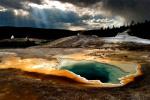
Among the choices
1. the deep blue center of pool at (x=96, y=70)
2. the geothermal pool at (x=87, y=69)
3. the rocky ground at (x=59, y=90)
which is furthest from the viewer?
the deep blue center of pool at (x=96, y=70)

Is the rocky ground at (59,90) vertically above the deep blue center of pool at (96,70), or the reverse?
the rocky ground at (59,90)

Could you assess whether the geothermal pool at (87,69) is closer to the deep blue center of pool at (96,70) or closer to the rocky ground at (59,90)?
the deep blue center of pool at (96,70)

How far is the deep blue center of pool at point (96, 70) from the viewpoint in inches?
724

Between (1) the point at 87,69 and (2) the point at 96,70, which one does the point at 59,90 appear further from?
(2) the point at 96,70

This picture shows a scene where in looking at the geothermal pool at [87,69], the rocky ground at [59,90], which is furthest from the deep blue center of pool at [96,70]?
the rocky ground at [59,90]

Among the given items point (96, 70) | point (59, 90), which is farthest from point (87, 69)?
point (59, 90)

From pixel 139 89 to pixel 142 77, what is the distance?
3.14 m

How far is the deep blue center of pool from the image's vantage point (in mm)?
18395

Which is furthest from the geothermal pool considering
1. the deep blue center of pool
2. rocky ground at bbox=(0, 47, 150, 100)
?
rocky ground at bbox=(0, 47, 150, 100)

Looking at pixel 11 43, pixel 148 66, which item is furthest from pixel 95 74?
pixel 11 43

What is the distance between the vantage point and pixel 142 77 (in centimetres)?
1574

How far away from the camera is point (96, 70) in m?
20.7

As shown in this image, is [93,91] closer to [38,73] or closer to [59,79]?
[59,79]

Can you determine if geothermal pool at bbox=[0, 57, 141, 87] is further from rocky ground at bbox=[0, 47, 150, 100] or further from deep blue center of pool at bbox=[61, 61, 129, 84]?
rocky ground at bbox=[0, 47, 150, 100]
